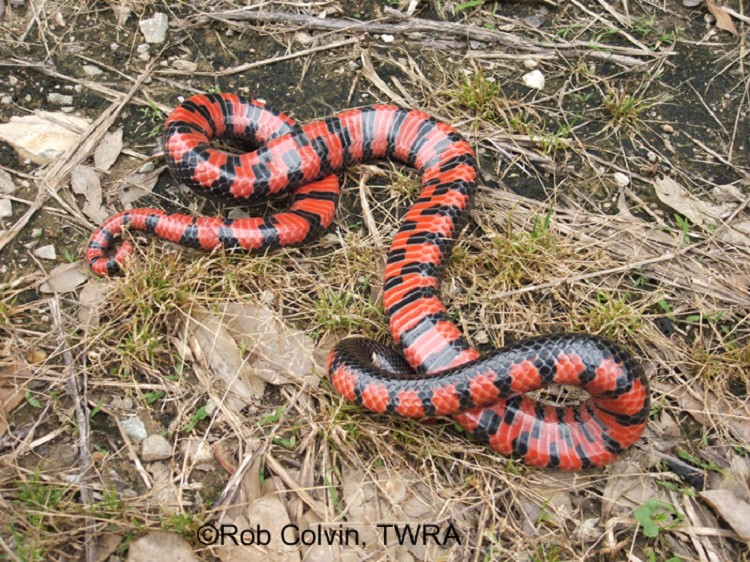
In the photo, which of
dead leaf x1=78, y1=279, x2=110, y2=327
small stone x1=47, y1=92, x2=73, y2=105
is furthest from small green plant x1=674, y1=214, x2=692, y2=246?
small stone x1=47, y1=92, x2=73, y2=105

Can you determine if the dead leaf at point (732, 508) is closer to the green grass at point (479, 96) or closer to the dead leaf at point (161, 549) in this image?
the dead leaf at point (161, 549)

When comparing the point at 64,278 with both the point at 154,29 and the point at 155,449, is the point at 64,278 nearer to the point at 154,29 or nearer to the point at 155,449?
the point at 155,449

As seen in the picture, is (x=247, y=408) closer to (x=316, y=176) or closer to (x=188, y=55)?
(x=316, y=176)

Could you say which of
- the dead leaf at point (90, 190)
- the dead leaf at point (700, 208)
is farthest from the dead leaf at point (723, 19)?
the dead leaf at point (90, 190)

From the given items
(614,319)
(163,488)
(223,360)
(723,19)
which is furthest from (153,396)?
(723,19)

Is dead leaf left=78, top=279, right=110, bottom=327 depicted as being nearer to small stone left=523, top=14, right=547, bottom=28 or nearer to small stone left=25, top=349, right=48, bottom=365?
small stone left=25, top=349, right=48, bottom=365

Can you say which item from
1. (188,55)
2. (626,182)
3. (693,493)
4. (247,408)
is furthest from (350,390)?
(188,55)
